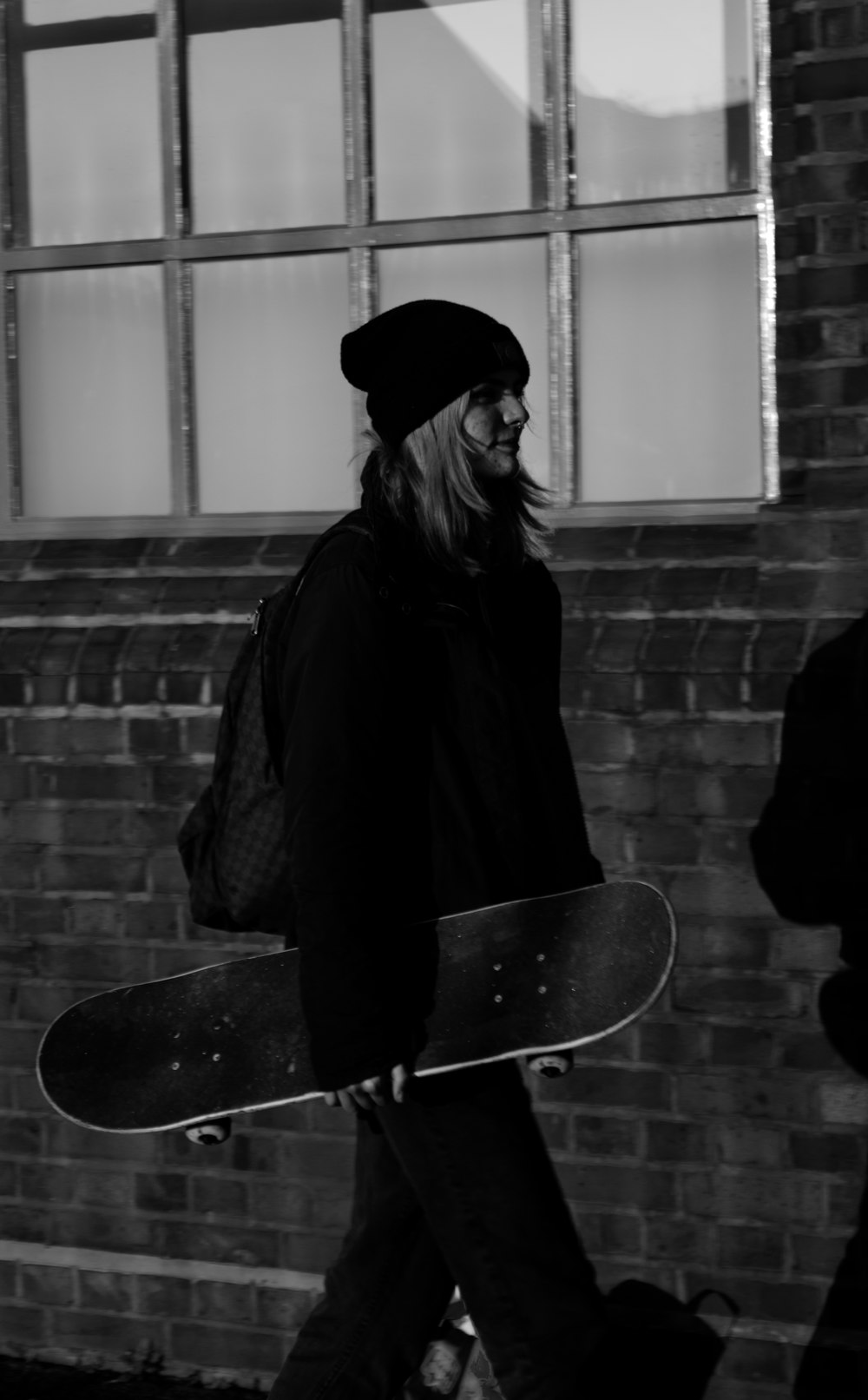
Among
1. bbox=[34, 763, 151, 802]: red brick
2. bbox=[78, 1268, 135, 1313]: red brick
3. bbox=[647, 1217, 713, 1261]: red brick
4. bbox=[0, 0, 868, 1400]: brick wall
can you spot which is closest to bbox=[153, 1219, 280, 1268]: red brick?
bbox=[0, 0, 868, 1400]: brick wall

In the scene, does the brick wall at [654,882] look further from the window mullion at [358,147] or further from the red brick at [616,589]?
the window mullion at [358,147]

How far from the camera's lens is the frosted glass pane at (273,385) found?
177 inches

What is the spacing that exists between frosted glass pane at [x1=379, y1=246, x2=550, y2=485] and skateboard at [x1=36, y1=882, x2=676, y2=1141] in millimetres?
1660

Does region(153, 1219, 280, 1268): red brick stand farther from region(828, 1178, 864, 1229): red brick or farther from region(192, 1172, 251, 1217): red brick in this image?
region(828, 1178, 864, 1229): red brick

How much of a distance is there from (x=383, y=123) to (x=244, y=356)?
2.11 ft

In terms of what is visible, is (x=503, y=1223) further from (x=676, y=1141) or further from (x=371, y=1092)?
(x=676, y=1141)

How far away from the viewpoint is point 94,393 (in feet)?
15.4

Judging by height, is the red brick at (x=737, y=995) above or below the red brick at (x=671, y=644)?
below

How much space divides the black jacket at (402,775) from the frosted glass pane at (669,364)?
1.25 meters

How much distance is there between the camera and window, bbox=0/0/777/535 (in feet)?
13.6


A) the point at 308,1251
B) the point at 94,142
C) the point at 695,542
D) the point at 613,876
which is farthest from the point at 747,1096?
the point at 94,142

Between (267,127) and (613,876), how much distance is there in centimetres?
199

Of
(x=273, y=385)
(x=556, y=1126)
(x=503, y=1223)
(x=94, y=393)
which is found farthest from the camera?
(x=94, y=393)

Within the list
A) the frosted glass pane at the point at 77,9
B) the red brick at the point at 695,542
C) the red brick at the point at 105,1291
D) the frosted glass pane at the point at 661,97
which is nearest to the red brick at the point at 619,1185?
the red brick at the point at 105,1291
